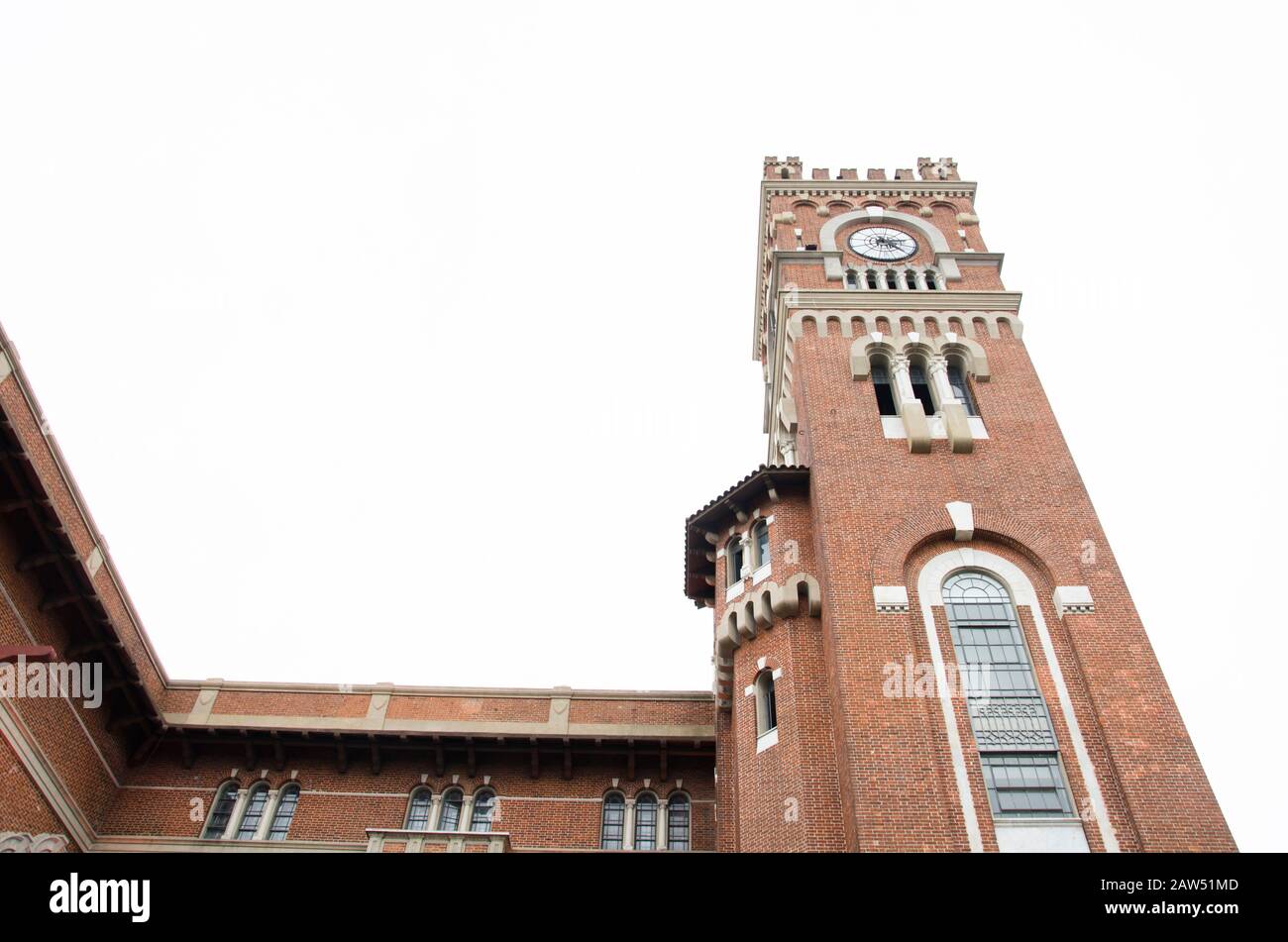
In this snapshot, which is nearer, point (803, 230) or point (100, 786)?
point (100, 786)

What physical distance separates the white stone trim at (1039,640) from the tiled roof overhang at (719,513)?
183 inches

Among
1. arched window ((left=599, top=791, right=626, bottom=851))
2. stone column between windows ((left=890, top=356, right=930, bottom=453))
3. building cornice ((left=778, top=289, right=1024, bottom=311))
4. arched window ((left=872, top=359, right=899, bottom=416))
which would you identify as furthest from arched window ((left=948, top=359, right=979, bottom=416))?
arched window ((left=599, top=791, right=626, bottom=851))

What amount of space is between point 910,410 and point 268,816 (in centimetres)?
2025

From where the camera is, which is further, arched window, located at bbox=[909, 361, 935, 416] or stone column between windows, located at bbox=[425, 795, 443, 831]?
arched window, located at bbox=[909, 361, 935, 416]

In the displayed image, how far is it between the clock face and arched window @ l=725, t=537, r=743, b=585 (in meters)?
12.7

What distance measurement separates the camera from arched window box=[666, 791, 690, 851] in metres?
26.5

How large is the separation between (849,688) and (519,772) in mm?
11319

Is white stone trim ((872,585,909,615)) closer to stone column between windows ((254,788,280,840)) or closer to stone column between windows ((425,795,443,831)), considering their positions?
stone column between windows ((425,795,443,831))

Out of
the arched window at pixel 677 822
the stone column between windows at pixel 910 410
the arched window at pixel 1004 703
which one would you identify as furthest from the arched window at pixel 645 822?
the stone column between windows at pixel 910 410

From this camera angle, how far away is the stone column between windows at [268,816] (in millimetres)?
26438

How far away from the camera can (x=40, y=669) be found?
22.5 meters
